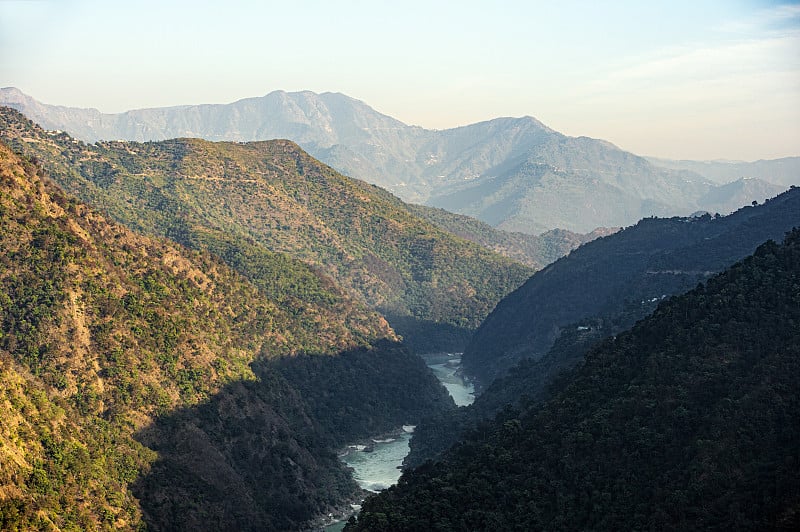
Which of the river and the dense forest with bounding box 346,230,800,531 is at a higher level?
the dense forest with bounding box 346,230,800,531

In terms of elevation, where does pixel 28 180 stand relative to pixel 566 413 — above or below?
above

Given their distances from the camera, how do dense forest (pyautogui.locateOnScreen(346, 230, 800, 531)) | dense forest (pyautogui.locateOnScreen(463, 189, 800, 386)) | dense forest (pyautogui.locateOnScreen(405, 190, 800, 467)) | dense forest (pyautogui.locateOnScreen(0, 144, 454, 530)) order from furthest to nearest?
dense forest (pyautogui.locateOnScreen(463, 189, 800, 386)) < dense forest (pyautogui.locateOnScreen(405, 190, 800, 467)) < dense forest (pyautogui.locateOnScreen(0, 144, 454, 530)) < dense forest (pyautogui.locateOnScreen(346, 230, 800, 531))

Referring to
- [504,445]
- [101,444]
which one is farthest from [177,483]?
[504,445]

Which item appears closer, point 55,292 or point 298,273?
point 55,292

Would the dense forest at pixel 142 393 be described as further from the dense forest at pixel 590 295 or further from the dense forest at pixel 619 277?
the dense forest at pixel 619 277

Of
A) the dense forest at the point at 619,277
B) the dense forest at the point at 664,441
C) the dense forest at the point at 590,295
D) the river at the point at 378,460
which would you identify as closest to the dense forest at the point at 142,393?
the river at the point at 378,460

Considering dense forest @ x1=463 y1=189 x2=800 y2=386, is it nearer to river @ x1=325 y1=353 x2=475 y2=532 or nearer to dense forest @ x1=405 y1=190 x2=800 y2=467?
dense forest @ x1=405 y1=190 x2=800 y2=467

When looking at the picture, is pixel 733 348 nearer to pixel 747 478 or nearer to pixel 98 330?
pixel 747 478

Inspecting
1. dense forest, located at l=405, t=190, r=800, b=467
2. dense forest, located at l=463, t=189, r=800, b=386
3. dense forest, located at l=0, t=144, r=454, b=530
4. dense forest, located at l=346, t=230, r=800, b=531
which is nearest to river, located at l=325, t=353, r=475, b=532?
dense forest, located at l=0, t=144, r=454, b=530
